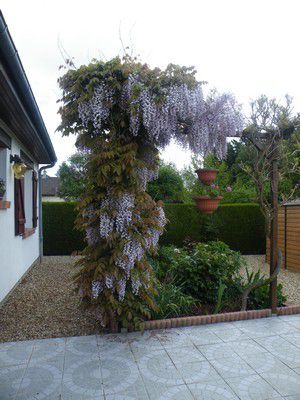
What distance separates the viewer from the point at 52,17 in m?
4.38

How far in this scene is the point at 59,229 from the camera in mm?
9438

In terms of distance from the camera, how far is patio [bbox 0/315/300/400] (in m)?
2.45

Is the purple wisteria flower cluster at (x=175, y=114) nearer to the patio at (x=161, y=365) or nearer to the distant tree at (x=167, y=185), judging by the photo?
the patio at (x=161, y=365)

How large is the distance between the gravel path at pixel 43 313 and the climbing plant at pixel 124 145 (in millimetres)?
Result: 513

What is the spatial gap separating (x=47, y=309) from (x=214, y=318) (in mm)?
2159

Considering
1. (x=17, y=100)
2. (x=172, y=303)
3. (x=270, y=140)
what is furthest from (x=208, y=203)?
(x=17, y=100)

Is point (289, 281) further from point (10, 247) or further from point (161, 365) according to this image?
point (10, 247)

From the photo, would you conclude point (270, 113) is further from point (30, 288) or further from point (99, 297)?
point (30, 288)

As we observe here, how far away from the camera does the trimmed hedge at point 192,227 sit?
9438 millimetres

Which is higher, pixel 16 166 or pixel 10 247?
pixel 16 166

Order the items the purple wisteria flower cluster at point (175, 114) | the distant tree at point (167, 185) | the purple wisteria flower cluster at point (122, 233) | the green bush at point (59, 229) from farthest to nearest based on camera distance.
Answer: the distant tree at point (167, 185) → the green bush at point (59, 229) → the purple wisteria flower cluster at point (122, 233) → the purple wisteria flower cluster at point (175, 114)

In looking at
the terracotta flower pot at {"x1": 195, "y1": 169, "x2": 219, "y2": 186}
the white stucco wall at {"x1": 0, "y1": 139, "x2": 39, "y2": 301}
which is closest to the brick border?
the terracotta flower pot at {"x1": 195, "y1": 169, "x2": 219, "y2": 186}

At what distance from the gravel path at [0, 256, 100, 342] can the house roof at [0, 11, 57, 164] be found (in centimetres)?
225


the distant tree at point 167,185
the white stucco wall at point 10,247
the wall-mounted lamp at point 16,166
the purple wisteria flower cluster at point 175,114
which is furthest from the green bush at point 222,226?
the purple wisteria flower cluster at point 175,114
